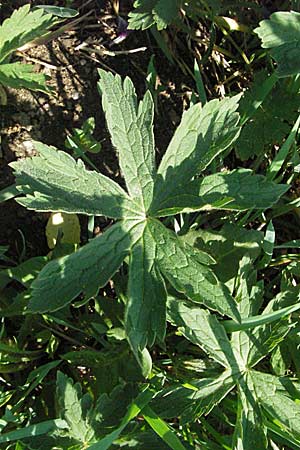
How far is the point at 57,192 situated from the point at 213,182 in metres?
0.46

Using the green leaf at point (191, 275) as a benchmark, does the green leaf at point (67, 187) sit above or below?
above

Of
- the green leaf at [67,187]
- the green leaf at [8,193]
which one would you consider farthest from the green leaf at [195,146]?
the green leaf at [8,193]

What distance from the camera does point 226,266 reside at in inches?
91.9

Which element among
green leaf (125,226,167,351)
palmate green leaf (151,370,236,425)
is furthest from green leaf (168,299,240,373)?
green leaf (125,226,167,351)

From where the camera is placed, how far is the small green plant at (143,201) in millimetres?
1936

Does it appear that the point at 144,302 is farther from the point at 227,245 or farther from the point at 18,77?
the point at 18,77

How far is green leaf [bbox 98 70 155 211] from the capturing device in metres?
2.08

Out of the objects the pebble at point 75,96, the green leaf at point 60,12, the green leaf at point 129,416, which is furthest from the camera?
the pebble at point 75,96

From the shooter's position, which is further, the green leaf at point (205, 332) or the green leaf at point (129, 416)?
the green leaf at point (205, 332)

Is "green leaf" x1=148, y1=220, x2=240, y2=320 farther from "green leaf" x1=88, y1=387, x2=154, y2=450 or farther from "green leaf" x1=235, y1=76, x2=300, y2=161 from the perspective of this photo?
"green leaf" x1=235, y1=76, x2=300, y2=161

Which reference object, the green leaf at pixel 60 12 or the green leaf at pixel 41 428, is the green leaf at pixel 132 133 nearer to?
the green leaf at pixel 60 12

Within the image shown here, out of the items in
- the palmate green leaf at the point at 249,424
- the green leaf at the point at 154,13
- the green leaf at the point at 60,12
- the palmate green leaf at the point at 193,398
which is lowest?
the palmate green leaf at the point at 249,424

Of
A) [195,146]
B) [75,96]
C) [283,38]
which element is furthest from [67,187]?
[283,38]

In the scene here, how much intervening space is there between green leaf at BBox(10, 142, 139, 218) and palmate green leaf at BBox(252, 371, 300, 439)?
0.63 meters
